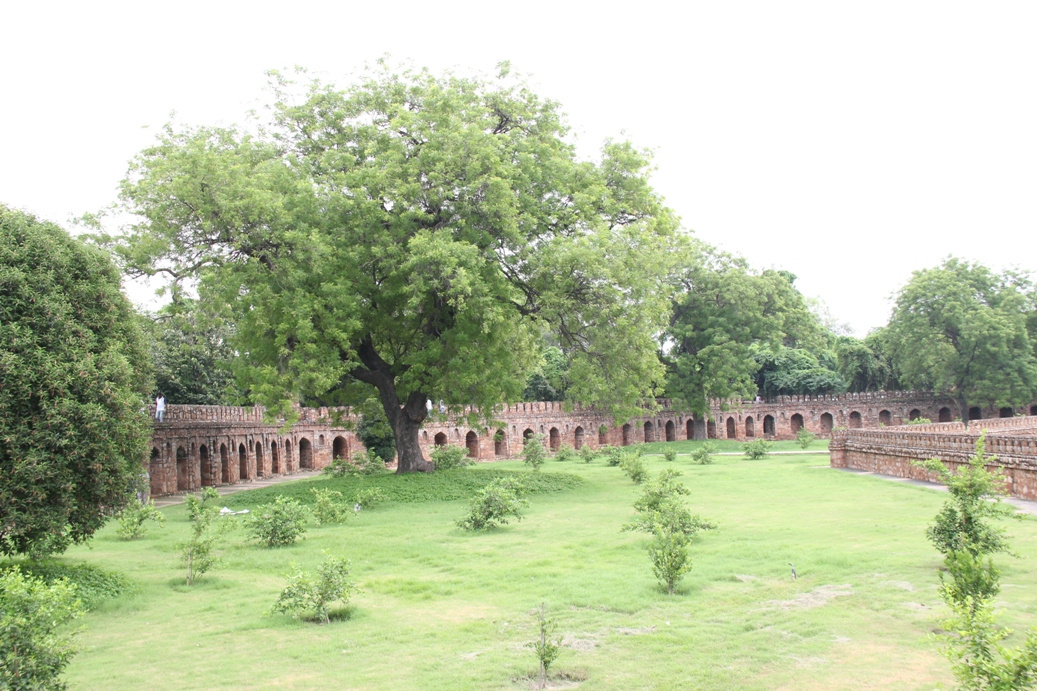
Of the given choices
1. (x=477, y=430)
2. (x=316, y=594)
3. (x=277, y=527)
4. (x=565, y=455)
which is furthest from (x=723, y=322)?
(x=316, y=594)

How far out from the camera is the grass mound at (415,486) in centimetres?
2059

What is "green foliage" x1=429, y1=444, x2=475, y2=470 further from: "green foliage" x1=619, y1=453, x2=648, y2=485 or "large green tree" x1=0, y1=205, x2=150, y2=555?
"large green tree" x1=0, y1=205, x2=150, y2=555

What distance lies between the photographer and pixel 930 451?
20.0 m

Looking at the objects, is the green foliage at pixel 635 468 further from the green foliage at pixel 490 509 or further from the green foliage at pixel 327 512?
the green foliage at pixel 327 512

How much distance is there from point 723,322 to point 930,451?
22496 mm

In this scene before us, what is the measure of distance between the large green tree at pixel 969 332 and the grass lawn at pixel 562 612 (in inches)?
1355

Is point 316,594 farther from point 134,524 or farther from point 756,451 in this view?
point 756,451

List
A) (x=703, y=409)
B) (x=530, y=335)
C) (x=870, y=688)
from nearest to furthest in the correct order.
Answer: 1. (x=870, y=688)
2. (x=530, y=335)
3. (x=703, y=409)

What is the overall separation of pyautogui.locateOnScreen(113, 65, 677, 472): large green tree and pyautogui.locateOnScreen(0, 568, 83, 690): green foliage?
1283cm

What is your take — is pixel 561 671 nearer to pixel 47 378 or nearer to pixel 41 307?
pixel 47 378

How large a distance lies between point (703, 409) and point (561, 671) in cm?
3837

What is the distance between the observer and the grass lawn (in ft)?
22.6

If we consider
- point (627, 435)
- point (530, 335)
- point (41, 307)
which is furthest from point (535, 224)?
point (627, 435)

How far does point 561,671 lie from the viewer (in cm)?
690
